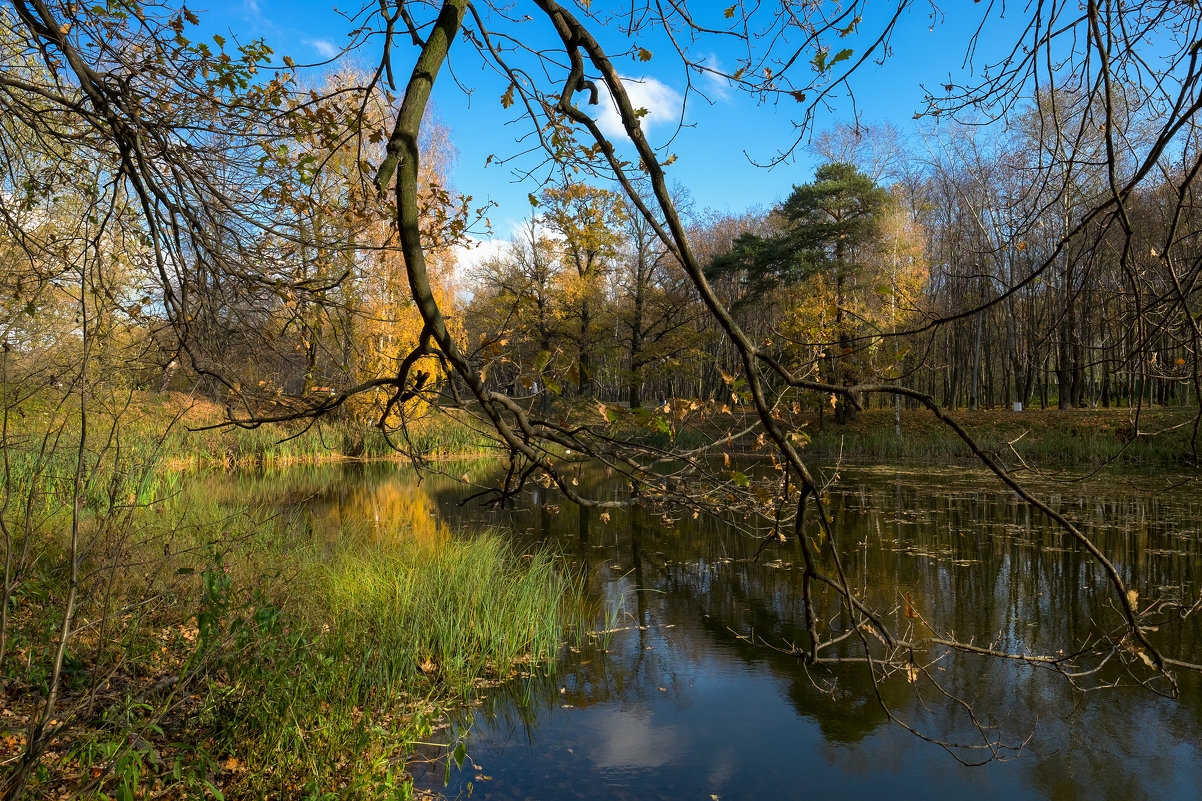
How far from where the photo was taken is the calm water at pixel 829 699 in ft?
13.2

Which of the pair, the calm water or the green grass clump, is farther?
the calm water

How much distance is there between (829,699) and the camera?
499cm

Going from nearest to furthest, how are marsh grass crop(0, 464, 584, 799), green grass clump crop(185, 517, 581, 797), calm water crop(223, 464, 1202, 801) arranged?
marsh grass crop(0, 464, 584, 799) < green grass clump crop(185, 517, 581, 797) < calm water crop(223, 464, 1202, 801)

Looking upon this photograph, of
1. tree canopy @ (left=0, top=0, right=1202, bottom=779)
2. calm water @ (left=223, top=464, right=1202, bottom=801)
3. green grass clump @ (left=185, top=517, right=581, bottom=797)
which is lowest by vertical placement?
calm water @ (left=223, top=464, right=1202, bottom=801)

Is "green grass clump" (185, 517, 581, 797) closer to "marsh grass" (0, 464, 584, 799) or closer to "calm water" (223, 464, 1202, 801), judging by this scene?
"marsh grass" (0, 464, 584, 799)

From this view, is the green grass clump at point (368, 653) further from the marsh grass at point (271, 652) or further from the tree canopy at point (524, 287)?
the tree canopy at point (524, 287)

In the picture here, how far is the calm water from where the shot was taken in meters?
4.02

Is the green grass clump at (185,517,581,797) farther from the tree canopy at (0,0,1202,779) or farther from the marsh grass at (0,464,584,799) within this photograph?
the tree canopy at (0,0,1202,779)

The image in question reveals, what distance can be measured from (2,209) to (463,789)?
3608mm

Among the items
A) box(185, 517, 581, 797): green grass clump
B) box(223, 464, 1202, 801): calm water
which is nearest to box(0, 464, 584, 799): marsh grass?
box(185, 517, 581, 797): green grass clump

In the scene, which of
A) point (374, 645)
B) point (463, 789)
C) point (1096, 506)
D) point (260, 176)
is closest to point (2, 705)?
point (374, 645)

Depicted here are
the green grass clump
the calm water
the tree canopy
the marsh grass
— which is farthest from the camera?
the calm water

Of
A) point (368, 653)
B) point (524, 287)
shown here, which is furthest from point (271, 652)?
point (524, 287)

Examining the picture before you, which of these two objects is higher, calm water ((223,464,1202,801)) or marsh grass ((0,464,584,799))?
marsh grass ((0,464,584,799))
